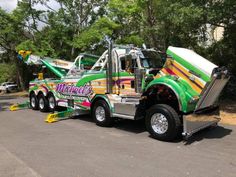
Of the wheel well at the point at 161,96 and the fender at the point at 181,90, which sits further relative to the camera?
the wheel well at the point at 161,96

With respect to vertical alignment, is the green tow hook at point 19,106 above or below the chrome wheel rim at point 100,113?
below

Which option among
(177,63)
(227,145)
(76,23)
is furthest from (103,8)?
(227,145)

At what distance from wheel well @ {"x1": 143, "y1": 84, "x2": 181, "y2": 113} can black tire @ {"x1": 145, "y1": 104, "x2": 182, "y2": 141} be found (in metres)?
0.45

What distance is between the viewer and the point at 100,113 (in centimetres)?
1012

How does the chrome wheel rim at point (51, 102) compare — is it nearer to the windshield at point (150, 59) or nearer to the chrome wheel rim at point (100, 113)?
the chrome wheel rim at point (100, 113)

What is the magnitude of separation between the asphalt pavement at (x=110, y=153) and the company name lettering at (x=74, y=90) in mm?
1371

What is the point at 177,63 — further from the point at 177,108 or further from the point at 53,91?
the point at 53,91

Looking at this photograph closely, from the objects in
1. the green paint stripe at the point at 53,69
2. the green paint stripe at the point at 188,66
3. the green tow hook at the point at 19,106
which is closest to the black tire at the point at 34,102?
the green tow hook at the point at 19,106

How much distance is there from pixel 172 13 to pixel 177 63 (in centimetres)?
457

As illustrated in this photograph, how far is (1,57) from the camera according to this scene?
37156 mm

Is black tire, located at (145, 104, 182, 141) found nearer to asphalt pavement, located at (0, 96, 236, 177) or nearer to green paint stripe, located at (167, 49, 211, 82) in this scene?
asphalt pavement, located at (0, 96, 236, 177)

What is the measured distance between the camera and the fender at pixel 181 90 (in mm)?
7537

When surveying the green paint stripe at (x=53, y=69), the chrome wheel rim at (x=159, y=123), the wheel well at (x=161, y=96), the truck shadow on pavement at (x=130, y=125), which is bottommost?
the truck shadow on pavement at (x=130, y=125)

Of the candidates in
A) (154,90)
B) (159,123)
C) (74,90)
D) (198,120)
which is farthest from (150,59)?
(74,90)
